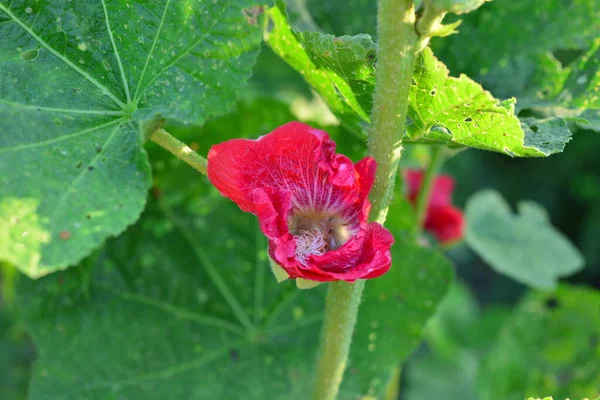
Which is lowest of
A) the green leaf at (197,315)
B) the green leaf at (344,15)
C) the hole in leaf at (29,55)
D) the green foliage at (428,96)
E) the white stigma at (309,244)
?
the green leaf at (197,315)

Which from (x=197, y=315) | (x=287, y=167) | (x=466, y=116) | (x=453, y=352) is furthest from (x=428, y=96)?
(x=453, y=352)

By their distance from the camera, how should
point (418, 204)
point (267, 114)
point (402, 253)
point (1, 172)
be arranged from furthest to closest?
point (418, 204) < point (267, 114) < point (402, 253) < point (1, 172)

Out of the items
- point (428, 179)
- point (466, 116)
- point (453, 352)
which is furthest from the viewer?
point (453, 352)

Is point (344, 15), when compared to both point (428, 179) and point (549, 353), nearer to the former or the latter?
point (428, 179)

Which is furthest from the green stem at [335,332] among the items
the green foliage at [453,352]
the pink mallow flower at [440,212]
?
the green foliage at [453,352]

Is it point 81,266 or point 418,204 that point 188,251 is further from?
point 418,204

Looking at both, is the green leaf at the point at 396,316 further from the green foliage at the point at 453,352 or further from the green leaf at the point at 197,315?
the green foliage at the point at 453,352

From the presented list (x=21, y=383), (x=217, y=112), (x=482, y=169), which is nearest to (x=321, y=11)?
(x=217, y=112)
